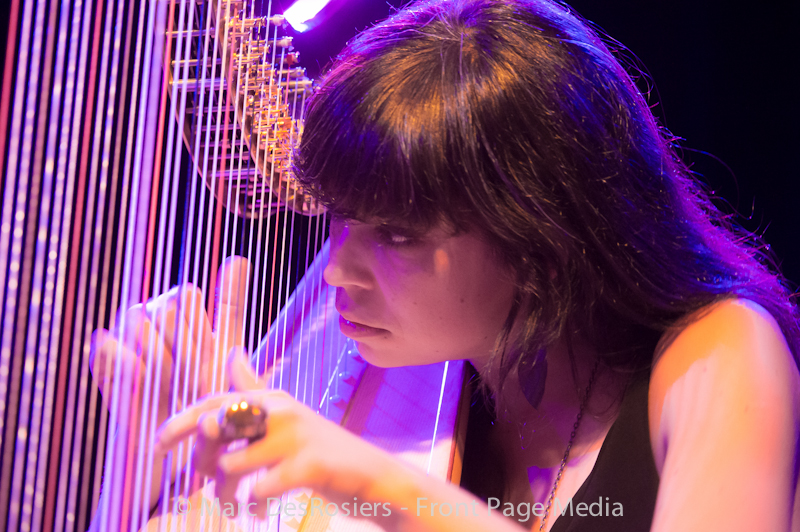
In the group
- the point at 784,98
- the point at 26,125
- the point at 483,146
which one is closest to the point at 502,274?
the point at 483,146

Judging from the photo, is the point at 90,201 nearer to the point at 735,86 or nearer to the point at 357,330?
the point at 357,330

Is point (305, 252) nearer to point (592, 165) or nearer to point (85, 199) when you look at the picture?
point (592, 165)

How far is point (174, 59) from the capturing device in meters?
0.79

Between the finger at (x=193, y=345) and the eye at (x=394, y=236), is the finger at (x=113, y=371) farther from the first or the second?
the eye at (x=394, y=236)

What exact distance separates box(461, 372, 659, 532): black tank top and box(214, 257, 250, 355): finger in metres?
0.52

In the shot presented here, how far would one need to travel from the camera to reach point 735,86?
1.91 meters

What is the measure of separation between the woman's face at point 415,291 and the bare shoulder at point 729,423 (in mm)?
254

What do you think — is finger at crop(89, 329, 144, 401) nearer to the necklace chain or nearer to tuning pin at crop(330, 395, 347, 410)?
tuning pin at crop(330, 395, 347, 410)

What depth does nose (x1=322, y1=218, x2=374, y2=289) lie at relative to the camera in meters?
0.87

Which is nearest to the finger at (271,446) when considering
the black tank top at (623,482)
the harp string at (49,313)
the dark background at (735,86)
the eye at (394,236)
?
the harp string at (49,313)

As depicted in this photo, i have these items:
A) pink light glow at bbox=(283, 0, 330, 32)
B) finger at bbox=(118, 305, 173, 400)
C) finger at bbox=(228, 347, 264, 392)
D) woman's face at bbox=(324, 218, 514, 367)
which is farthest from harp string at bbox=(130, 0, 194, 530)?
pink light glow at bbox=(283, 0, 330, 32)

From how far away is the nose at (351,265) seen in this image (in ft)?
2.86

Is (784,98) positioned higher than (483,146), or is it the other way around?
(784,98)

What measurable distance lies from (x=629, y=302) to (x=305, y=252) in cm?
62
